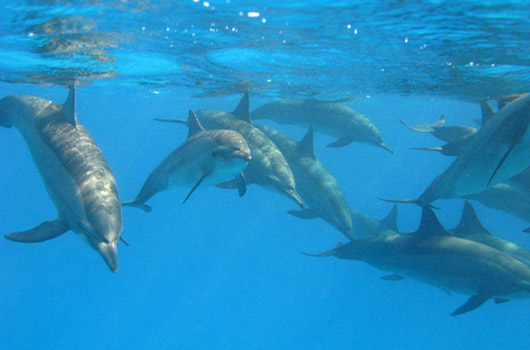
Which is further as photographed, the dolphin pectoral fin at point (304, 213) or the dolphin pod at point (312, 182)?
the dolphin pectoral fin at point (304, 213)

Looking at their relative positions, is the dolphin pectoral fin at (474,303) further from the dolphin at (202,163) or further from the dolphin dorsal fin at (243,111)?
the dolphin dorsal fin at (243,111)

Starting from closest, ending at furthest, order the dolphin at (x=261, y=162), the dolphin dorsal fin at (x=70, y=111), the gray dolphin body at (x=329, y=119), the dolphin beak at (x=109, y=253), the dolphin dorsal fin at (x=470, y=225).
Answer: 1. the dolphin beak at (x=109, y=253)
2. the dolphin dorsal fin at (x=70, y=111)
3. the dolphin at (x=261, y=162)
4. the dolphin dorsal fin at (x=470, y=225)
5. the gray dolphin body at (x=329, y=119)

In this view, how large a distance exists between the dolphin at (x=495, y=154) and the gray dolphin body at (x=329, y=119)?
567cm

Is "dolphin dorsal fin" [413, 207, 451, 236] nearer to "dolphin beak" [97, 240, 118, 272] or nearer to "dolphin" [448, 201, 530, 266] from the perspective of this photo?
"dolphin" [448, 201, 530, 266]

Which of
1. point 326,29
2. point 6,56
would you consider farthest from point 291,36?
point 6,56

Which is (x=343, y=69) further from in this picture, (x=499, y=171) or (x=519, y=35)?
(x=499, y=171)

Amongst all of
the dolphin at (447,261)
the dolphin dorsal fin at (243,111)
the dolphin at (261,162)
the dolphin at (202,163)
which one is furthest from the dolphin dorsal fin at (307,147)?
the dolphin at (202,163)

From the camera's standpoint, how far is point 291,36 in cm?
1233

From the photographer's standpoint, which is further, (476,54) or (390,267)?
(476,54)

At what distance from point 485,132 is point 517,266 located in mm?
3411

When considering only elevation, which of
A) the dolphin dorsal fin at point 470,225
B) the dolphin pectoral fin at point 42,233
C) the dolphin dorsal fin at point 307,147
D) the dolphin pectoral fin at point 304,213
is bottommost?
the dolphin pectoral fin at point 304,213

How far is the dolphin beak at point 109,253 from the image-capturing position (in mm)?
5121

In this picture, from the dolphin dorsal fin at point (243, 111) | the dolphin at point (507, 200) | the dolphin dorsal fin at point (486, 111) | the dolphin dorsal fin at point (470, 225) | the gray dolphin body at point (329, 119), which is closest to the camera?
the dolphin dorsal fin at point (486, 111)

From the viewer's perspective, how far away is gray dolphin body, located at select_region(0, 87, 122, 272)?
5703mm
